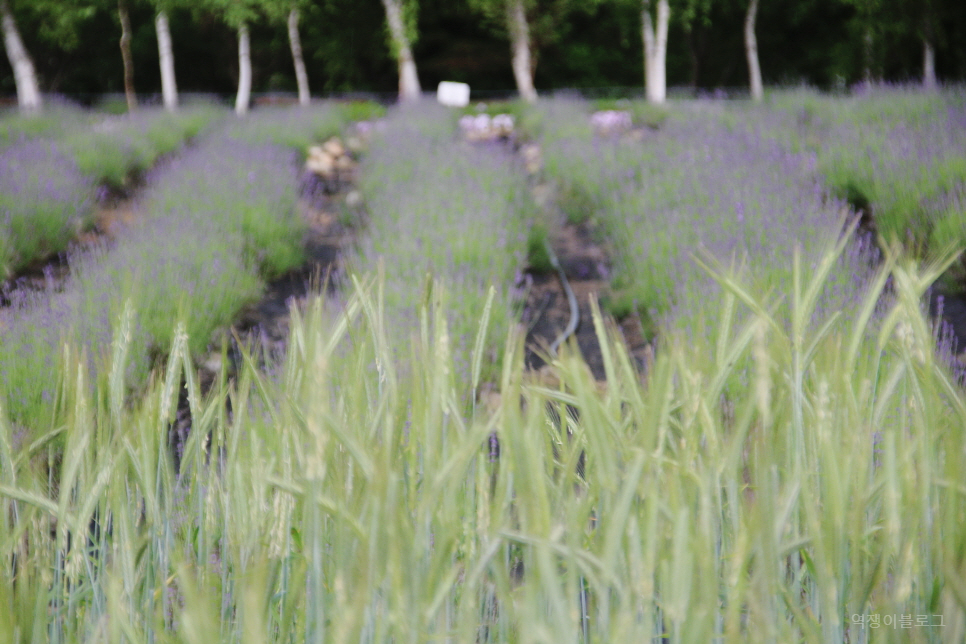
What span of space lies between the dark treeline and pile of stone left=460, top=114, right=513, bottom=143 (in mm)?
9506

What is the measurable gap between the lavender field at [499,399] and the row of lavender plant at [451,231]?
33 mm

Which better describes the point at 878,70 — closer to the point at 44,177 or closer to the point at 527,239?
the point at 527,239

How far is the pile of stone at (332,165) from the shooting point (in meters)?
7.34

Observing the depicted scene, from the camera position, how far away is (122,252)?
3.93m

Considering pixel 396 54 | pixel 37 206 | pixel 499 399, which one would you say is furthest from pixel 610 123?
pixel 499 399

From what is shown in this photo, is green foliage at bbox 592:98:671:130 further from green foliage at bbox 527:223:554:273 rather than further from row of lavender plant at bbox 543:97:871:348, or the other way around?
green foliage at bbox 527:223:554:273

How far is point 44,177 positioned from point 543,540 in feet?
17.7

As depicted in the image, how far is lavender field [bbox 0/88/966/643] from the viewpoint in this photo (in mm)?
861

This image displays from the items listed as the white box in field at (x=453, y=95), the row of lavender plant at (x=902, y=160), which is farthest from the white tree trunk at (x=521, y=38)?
the row of lavender plant at (x=902, y=160)

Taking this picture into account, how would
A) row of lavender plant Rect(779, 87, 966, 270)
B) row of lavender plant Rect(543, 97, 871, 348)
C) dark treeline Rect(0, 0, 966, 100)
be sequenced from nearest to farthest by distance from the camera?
row of lavender plant Rect(543, 97, 871, 348), row of lavender plant Rect(779, 87, 966, 270), dark treeline Rect(0, 0, 966, 100)

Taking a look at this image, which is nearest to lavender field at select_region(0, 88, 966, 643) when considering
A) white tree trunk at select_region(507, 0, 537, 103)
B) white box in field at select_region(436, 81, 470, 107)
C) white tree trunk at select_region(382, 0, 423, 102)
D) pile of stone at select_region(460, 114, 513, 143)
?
pile of stone at select_region(460, 114, 513, 143)

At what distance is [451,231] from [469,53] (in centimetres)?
1764

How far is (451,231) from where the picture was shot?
4.07 meters

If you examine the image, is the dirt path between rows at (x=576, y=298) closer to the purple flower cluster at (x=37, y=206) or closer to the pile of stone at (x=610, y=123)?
the purple flower cluster at (x=37, y=206)
